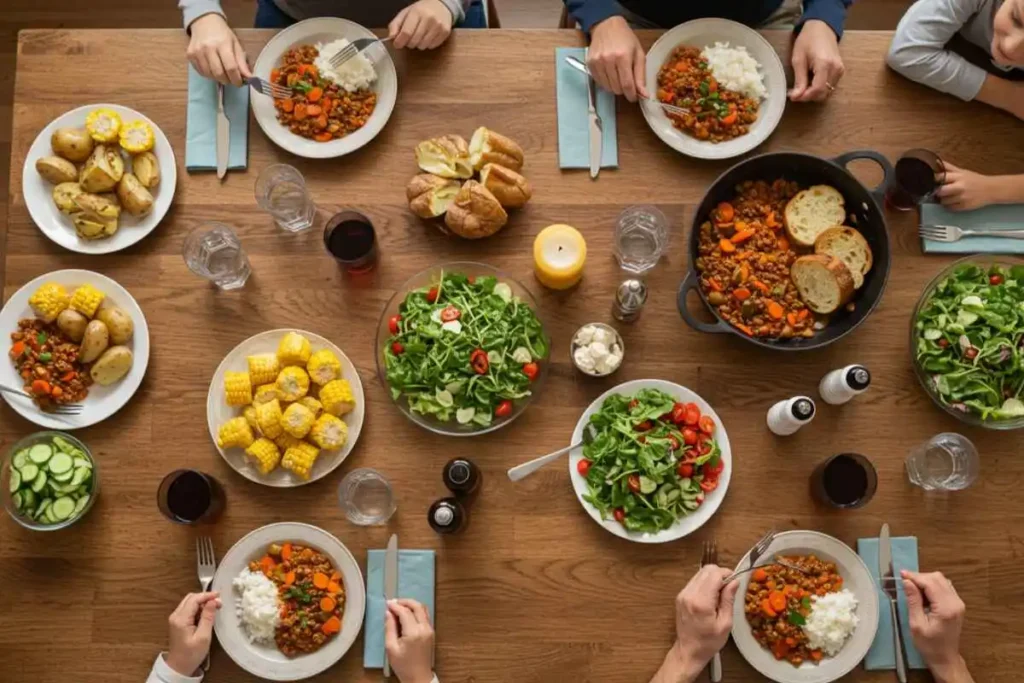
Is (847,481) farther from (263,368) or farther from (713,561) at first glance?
(263,368)

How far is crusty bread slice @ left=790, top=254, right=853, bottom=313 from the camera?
78.5 inches

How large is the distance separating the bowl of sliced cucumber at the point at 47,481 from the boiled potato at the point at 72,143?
0.76 metres

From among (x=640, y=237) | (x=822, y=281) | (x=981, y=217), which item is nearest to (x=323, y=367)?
(x=640, y=237)

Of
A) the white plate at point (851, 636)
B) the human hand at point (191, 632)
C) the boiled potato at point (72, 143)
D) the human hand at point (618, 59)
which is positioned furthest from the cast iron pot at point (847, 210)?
the boiled potato at point (72, 143)

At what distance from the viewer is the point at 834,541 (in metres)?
1.97

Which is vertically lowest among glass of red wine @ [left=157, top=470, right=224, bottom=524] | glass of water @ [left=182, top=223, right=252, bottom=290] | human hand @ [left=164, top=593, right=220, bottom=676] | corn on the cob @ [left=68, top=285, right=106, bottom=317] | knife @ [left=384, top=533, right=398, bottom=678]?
human hand @ [left=164, top=593, right=220, bottom=676]

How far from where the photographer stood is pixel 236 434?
6.46 ft

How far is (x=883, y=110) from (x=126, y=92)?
2.17 m

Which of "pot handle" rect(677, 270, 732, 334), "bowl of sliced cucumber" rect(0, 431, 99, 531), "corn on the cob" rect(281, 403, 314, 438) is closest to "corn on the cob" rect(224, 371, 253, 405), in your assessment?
"corn on the cob" rect(281, 403, 314, 438)

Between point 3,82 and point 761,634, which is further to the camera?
point 3,82

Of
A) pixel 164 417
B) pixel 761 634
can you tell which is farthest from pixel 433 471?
pixel 761 634

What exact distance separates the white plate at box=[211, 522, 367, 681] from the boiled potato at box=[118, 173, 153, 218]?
36.3 inches

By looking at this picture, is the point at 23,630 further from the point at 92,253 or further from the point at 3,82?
the point at 3,82

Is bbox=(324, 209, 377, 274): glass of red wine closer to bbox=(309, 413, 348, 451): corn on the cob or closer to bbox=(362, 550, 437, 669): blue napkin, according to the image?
bbox=(309, 413, 348, 451): corn on the cob
